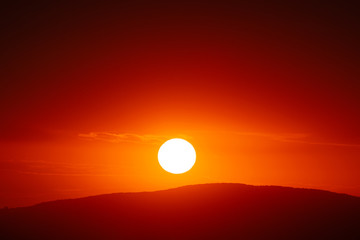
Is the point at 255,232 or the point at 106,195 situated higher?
the point at 106,195

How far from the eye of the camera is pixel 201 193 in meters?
63.6

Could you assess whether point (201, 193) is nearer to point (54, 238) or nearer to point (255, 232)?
point (255, 232)

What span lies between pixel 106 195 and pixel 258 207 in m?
23.0

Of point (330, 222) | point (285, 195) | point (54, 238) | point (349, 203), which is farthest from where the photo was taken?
point (285, 195)

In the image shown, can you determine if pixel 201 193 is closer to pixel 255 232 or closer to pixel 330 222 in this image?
pixel 255 232

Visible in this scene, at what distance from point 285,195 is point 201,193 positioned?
12419 millimetres

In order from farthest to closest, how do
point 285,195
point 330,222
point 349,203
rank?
point 285,195
point 349,203
point 330,222

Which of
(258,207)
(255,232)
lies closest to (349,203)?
(258,207)

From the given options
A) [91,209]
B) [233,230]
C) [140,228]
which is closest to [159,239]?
[140,228]

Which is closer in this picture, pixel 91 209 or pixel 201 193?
pixel 91 209

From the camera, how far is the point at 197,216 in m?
54.8

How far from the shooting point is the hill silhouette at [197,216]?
48.3m

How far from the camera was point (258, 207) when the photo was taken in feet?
184

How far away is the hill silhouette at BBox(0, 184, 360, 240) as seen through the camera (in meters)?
48.3
